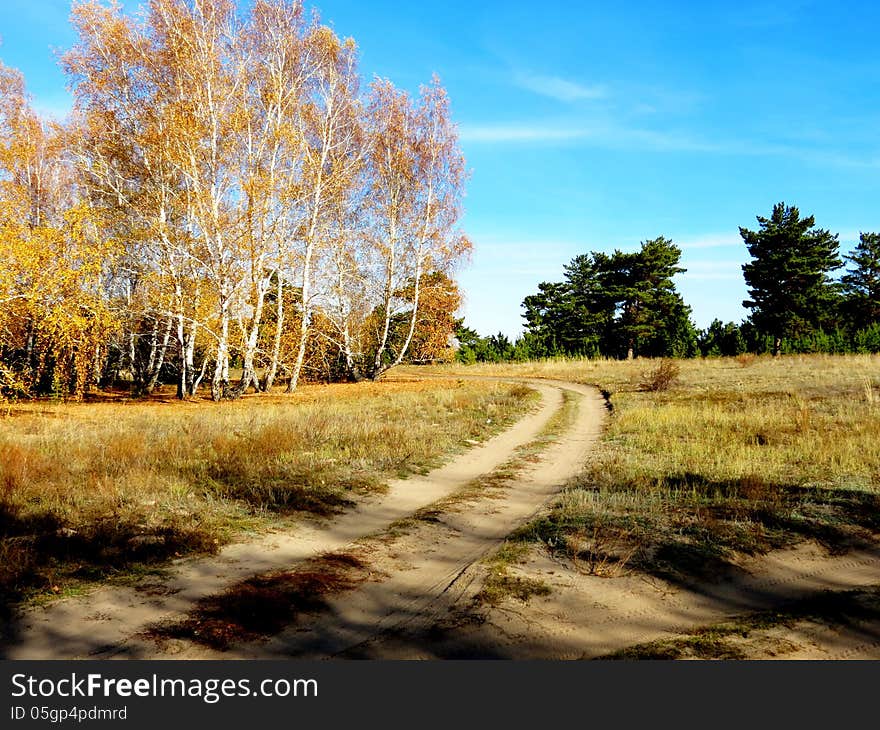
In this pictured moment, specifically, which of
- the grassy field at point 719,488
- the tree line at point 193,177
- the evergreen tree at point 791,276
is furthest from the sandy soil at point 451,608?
the evergreen tree at point 791,276

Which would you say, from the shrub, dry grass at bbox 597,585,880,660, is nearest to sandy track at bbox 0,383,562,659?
dry grass at bbox 597,585,880,660

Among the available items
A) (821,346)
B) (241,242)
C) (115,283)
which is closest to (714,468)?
(241,242)

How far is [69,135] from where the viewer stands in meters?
21.9

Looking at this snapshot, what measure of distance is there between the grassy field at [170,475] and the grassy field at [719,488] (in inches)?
131

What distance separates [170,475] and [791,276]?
163 feet

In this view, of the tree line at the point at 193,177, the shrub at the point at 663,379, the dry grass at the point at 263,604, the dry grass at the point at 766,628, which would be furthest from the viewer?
the shrub at the point at 663,379

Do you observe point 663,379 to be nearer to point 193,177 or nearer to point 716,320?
point 193,177

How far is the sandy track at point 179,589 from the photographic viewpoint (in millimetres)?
4055

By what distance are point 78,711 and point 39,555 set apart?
287 cm

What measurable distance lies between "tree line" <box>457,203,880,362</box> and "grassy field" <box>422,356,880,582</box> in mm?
32577

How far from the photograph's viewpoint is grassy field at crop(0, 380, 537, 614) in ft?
18.8

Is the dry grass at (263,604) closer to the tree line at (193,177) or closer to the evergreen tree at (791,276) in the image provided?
the tree line at (193,177)

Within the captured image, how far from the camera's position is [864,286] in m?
50.0

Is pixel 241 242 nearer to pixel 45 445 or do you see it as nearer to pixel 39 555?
pixel 45 445
